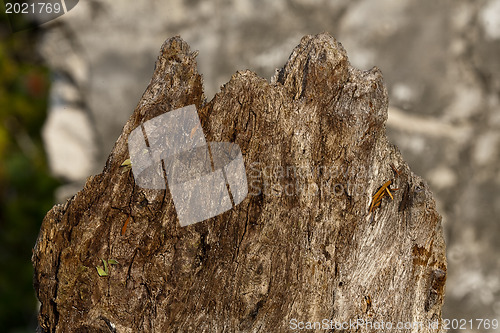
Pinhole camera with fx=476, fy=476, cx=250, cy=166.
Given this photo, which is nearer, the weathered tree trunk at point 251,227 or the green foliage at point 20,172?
the weathered tree trunk at point 251,227

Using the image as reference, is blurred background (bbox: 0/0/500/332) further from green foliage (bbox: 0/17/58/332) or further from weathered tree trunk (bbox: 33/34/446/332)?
weathered tree trunk (bbox: 33/34/446/332)

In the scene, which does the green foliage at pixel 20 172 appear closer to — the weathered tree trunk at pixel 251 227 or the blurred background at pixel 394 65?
the blurred background at pixel 394 65

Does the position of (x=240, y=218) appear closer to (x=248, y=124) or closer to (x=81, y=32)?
(x=248, y=124)

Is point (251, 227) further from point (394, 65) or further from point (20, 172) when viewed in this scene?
point (20, 172)

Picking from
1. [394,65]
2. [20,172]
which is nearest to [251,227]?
[394,65]

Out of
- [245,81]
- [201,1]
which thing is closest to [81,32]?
[201,1]

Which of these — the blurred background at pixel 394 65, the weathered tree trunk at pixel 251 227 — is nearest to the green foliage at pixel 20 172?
the blurred background at pixel 394 65

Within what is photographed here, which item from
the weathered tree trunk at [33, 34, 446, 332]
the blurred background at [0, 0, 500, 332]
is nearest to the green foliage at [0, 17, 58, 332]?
the blurred background at [0, 0, 500, 332]
